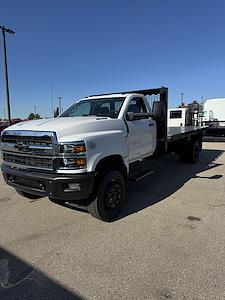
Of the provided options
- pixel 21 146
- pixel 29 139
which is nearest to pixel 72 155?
pixel 29 139

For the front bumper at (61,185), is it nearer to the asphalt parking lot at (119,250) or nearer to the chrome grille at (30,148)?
the chrome grille at (30,148)

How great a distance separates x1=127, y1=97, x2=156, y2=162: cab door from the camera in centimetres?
541

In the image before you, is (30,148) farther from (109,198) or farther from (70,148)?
(109,198)

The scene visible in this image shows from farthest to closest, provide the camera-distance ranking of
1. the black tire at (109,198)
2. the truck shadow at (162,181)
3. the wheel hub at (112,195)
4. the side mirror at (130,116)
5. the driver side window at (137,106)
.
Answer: the driver side window at (137,106) < the truck shadow at (162,181) < the side mirror at (130,116) < the wheel hub at (112,195) < the black tire at (109,198)

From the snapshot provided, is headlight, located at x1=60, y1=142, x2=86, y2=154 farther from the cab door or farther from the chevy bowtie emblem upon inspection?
the cab door

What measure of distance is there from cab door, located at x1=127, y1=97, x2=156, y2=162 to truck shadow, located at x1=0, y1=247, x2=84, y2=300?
285 centimetres

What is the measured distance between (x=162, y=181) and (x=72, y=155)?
3.90m

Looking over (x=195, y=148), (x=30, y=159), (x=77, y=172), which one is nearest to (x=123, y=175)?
(x=77, y=172)

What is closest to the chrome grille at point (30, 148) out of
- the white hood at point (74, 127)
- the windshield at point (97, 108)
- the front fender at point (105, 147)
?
the white hood at point (74, 127)

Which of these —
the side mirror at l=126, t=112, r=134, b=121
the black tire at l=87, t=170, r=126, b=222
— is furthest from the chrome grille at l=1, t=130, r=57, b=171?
the side mirror at l=126, t=112, r=134, b=121

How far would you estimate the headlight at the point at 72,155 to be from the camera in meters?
3.95

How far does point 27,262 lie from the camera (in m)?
3.39

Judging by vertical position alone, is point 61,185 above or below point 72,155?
below

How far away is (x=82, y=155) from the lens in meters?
4.00
